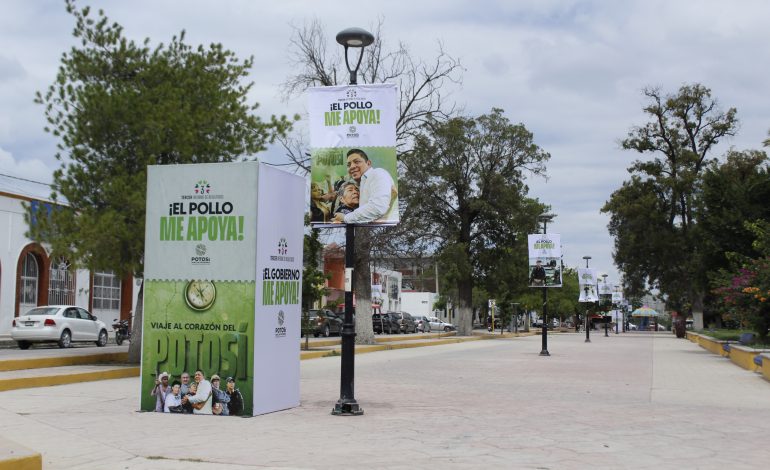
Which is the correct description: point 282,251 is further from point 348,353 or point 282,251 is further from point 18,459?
point 18,459

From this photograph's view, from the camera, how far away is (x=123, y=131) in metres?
18.3

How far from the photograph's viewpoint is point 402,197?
125ft

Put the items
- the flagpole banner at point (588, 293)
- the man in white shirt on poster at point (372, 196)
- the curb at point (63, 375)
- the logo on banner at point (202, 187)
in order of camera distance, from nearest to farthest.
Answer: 1. the logo on banner at point (202, 187)
2. the man in white shirt on poster at point (372, 196)
3. the curb at point (63, 375)
4. the flagpole banner at point (588, 293)

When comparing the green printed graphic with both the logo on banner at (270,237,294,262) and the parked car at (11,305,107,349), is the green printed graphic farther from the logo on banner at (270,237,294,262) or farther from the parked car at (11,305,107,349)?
the parked car at (11,305,107,349)

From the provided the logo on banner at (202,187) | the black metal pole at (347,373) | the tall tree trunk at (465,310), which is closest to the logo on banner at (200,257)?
the logo on banner at (202,187)

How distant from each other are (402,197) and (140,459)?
3076cm

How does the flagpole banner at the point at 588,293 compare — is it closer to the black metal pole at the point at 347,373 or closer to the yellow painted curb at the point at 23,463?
the black metal pole at the point at 347,373

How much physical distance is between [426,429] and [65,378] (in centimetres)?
840

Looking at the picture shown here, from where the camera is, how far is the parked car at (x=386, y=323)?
56.2m

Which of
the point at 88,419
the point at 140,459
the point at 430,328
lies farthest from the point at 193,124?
the point at 430,328

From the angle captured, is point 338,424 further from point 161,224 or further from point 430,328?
point 430,328

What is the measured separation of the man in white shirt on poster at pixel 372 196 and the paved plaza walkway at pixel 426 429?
9.22 ft

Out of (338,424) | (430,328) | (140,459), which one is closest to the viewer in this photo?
(140,459)

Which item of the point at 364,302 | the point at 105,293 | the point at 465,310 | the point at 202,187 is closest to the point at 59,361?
the point at 202,187
